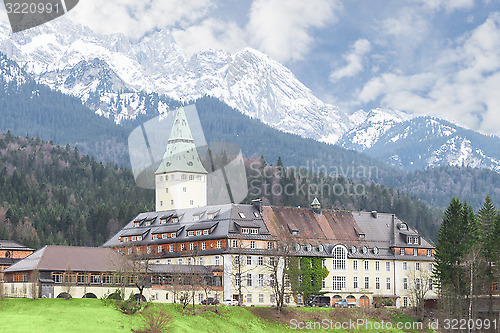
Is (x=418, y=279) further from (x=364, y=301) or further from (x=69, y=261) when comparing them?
(x=69, y=261)

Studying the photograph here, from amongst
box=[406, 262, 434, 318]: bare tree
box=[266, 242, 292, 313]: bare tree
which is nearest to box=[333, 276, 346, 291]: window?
box=[406, 262, 434, 318]: bare tree

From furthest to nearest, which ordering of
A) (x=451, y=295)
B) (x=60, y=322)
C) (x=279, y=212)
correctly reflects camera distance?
(x=279, y=212), (x=451, y=295), (x=60, y=322)

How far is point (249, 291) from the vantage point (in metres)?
136

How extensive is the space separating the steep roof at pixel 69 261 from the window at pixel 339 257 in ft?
130

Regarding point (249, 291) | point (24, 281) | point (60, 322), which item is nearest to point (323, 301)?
point (249, 291)

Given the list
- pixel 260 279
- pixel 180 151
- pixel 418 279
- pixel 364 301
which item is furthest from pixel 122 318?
pixel 180 151

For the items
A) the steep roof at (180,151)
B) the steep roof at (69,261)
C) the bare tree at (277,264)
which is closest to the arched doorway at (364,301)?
the bare tree at (277,264)

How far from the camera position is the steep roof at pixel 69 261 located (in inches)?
4690

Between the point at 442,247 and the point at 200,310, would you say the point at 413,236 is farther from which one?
the point at 200,310

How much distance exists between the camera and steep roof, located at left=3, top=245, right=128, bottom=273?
11912 cm

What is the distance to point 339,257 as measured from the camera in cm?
14762

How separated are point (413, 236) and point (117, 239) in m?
54.3

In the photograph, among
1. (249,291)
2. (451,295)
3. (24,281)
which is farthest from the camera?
(249,291)

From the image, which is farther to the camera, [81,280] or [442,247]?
[442,247]
